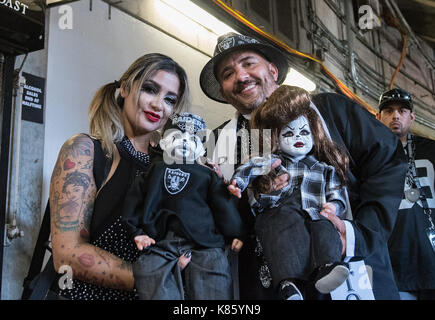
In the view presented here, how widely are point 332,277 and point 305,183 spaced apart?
14.0 inches

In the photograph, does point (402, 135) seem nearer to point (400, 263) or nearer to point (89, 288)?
point (400, 263)

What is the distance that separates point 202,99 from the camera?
11.3 ft

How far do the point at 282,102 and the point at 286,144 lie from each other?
15cm

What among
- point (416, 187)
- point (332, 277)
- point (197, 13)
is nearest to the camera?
point (332, 277)

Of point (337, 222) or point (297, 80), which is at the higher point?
point (297, 80)

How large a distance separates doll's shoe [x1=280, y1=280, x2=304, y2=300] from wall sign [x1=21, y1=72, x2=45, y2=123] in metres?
1.55

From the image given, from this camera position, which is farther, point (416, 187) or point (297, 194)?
point (416, 187)

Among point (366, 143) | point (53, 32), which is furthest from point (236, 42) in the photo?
point (53, 32)

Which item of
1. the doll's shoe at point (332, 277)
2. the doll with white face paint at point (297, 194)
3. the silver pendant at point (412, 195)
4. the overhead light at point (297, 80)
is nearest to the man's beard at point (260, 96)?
the doll with white face paint at point (297, 194)

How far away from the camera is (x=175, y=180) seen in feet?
4.46

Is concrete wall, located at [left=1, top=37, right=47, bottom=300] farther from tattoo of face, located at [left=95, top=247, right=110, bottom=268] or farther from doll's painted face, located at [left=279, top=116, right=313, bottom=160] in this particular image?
doll's painted face, located at [left=279, top=116, right=313, bottom=160]

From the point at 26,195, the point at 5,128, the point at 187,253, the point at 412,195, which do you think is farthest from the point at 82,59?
the point at 412,195

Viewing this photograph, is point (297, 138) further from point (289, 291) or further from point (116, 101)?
point (116, 101)

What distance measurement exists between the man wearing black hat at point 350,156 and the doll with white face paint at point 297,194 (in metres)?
0.07
